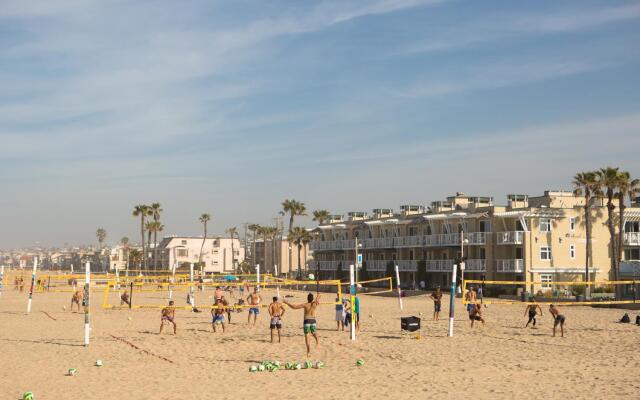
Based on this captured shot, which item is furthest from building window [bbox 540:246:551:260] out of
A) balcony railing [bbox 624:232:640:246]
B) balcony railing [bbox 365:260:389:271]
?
balcony railing [bbox 365:260:389:271]

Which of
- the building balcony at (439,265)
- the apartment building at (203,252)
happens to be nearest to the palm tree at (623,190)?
the building balcony at (439,265)

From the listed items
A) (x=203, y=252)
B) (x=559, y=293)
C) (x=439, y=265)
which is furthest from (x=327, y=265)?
(x=203, y=252)

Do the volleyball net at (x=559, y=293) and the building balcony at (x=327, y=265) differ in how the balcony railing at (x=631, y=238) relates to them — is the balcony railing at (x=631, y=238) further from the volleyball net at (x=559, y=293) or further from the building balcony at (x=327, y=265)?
the building balcony at (x=327, y=265)

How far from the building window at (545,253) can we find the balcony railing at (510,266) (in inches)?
68.4

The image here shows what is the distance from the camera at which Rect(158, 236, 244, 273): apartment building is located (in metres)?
135

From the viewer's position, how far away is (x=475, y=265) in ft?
178

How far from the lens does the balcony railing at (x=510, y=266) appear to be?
5053 centimetres

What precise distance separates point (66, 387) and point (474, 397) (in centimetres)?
745

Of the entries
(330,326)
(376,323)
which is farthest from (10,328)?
(376,323)

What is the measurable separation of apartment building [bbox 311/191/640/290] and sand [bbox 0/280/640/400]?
2428 cm

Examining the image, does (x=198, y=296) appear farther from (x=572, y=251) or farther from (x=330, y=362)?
(x=330, y=362)

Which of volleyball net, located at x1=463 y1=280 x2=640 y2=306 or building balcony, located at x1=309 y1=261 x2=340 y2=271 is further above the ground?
building balcony, located at x1=309 y1=261 x2=340 y2=271

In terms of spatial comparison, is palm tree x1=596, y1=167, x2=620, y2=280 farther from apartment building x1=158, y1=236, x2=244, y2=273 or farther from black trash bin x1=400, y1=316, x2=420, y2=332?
apartment building x1=158, y1=236, x2=244, y2=273

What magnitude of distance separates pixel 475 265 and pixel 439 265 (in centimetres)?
432
